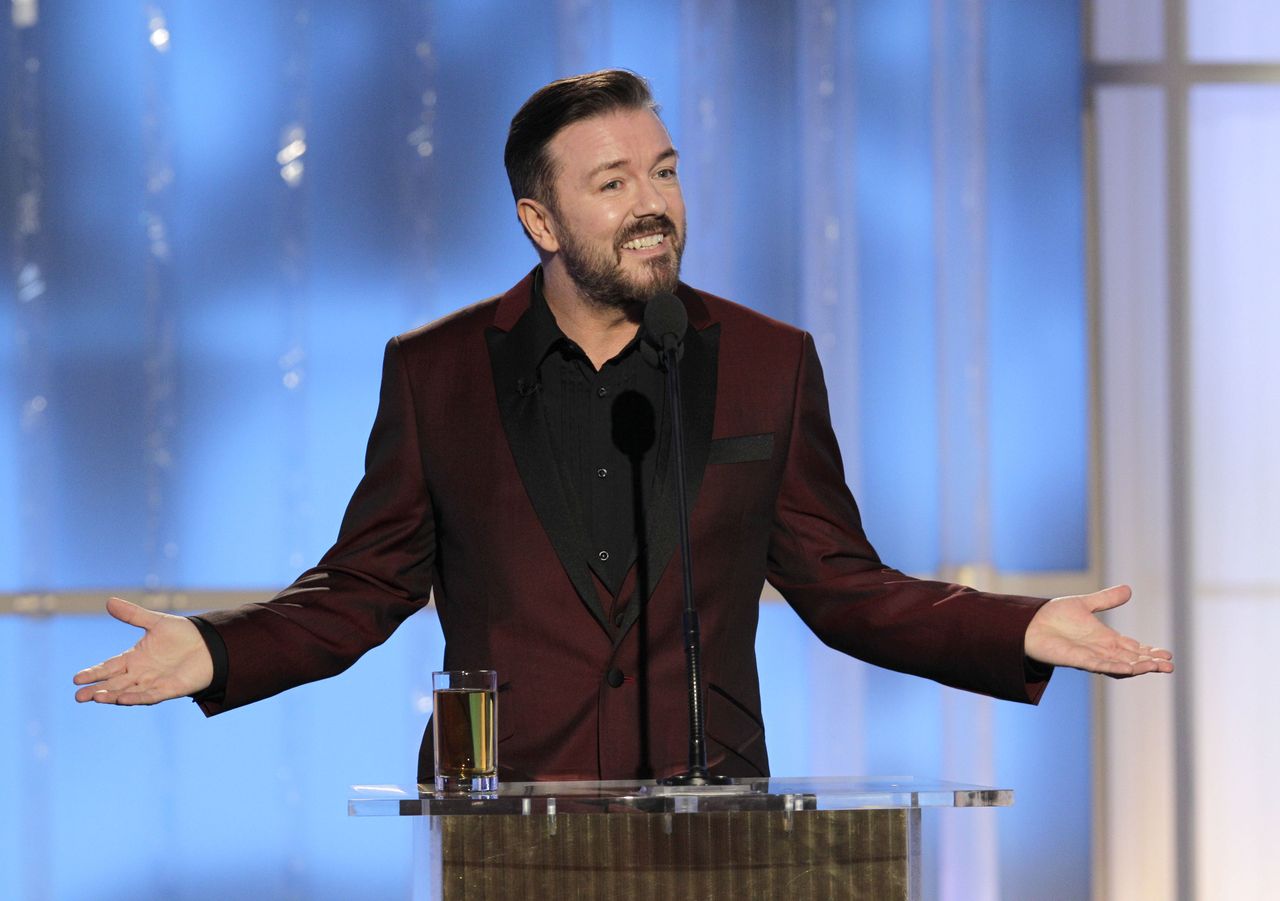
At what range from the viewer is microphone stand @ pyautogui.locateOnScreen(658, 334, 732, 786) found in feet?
5.04

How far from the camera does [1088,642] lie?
186cm

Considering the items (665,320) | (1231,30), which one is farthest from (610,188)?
(1231,30)

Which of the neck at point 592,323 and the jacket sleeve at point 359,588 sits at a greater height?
the neck at point 592,323

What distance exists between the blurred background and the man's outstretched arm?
1.99 m

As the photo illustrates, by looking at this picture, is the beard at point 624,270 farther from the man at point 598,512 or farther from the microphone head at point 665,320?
the microphone head at point 665,320

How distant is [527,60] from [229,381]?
3.54 feet

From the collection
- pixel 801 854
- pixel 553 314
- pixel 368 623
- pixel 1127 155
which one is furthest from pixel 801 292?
pixel 801 854

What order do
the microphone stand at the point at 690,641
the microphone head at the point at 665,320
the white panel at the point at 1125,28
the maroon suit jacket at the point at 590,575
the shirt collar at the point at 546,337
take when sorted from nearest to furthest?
the microphone stand at the point at 690,641 → the microphone head at the point at 665,320 → the maroon suit jacket at the point at 590,575 → the shirt collar at the point at 546,337 → the white panel at the point at 1125,28

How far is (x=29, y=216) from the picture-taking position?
3.79m

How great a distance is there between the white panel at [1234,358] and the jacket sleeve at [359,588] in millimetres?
2561

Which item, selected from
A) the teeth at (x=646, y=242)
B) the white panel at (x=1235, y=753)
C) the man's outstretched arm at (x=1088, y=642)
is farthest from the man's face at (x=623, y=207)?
the white panel at (x=1235, y=753)

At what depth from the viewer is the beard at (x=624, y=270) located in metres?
2.21

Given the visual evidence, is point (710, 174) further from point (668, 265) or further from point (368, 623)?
point (368, 623)

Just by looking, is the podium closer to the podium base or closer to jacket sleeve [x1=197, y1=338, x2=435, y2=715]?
the podium base
